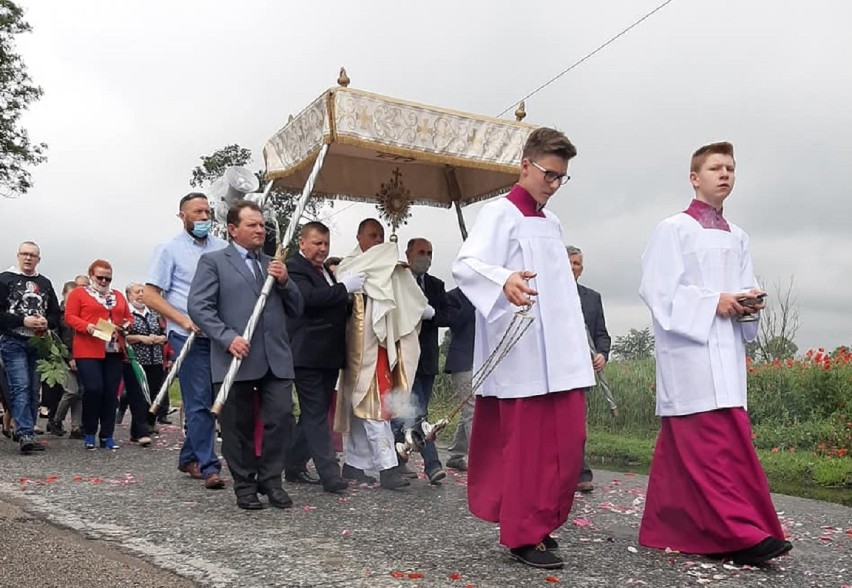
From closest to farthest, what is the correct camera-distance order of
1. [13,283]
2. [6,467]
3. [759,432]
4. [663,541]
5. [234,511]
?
[663,541], [234,511], [6,467], [13,283], [759,432]

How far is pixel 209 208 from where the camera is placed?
727cm

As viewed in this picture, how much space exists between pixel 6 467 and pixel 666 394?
5427 millimetres

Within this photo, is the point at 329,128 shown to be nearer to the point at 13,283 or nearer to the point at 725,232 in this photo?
the point at 725,232

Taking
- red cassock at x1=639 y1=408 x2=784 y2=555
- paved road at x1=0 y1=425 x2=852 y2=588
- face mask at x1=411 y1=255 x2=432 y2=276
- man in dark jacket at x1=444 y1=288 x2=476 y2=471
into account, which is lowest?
paved road at x1=0 y1=425 x2=852 y2=588

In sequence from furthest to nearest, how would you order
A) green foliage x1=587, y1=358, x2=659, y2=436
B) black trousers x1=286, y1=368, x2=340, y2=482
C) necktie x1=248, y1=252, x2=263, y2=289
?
1. green foliage x1=587, y1=358, x2=659, y2=436
2. black trousers x1=286, y1=368, x2=340, y2=482
3. necktie x1=248, y1=252, x2=263, y2=289

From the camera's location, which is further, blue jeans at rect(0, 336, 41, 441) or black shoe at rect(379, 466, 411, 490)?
blue jeans at rect(0, 336, 41, 441)

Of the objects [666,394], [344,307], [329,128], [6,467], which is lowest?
[6,467]

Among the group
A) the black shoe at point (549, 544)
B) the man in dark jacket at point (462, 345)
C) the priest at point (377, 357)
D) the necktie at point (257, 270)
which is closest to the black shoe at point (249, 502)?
the priest at point (377, 357)

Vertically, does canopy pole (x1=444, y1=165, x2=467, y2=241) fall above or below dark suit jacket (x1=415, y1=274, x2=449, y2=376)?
above

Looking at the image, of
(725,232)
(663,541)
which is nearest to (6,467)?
(663,541)

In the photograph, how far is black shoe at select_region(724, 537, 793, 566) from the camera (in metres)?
4.46

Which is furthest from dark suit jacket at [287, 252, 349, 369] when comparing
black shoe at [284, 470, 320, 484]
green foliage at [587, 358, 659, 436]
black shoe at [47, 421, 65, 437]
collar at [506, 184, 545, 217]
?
green foliage at [587, 358, 659, 436]

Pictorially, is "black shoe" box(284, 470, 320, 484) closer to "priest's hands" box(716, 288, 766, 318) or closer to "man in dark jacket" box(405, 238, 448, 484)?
"man in dark jacket" box(405, 238, 448, 484)

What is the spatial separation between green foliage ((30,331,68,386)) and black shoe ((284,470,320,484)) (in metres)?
3.05
